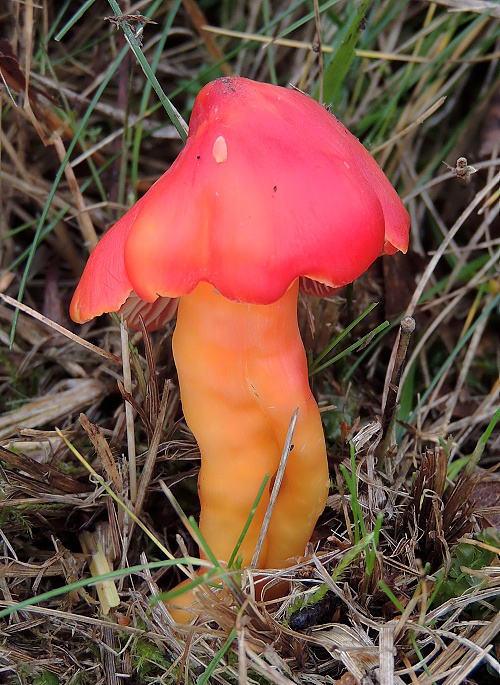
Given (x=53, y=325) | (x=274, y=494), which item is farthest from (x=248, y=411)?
(x=53, y=325)

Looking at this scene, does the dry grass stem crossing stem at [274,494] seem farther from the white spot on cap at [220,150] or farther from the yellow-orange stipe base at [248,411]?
the white spot on cap at [220,150]

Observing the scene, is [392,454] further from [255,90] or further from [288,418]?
[255,90]

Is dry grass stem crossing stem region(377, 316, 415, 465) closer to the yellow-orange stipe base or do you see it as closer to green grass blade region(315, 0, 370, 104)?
the yellow-orange stipe base

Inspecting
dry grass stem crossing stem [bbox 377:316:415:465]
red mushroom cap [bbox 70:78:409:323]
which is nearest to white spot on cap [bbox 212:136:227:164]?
red mushroom cap [bbox 70:78:409:323]

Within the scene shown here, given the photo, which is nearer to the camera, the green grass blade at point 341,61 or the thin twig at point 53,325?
the thin twig at point 53,325

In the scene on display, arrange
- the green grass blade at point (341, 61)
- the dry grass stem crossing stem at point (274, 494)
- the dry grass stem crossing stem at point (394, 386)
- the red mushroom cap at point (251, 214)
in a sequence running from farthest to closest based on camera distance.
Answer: the green grass blade at point (341, 61) → the dry grass stem crossing stem at point (394, 386) → the dry grass stem crossing stem at point (274, 494) → the red mushroom cap at point (251, 214)

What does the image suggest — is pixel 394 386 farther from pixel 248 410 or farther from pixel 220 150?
pixel 220 150

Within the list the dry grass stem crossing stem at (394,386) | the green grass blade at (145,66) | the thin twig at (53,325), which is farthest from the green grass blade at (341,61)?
the thin twig at (53,325)
